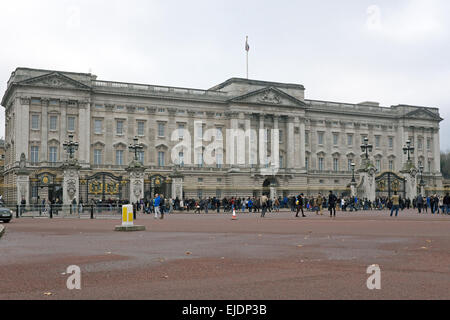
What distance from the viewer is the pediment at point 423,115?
94812 millimetres

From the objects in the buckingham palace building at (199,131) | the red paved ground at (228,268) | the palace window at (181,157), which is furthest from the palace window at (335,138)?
the red paved ground at (228,268)

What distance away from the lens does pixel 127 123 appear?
7456cm

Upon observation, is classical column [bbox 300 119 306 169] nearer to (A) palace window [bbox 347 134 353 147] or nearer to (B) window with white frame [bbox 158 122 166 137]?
(A) palace window [bbox 347 134 353 147]

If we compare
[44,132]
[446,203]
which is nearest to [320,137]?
[44,132]

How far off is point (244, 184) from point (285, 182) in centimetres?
743

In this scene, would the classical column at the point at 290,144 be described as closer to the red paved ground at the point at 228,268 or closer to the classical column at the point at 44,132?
the classical column at the point at 44,132

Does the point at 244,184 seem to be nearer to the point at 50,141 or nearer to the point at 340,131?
the point at 340,131

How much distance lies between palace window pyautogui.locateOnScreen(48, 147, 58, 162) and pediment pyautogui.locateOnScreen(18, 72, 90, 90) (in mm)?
8210

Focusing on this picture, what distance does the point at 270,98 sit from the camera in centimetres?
8219

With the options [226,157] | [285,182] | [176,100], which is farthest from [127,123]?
[285,182]

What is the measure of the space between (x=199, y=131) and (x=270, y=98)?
12617 millimetres

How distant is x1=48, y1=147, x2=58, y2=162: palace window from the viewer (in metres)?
69.2

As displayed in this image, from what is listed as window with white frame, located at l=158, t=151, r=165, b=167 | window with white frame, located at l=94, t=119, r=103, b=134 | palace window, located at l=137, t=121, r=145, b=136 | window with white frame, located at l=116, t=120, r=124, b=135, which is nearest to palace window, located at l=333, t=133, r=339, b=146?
window with white frame, located at l=158, t=151, r=165, b=167

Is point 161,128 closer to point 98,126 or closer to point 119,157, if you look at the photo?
point 119,157
